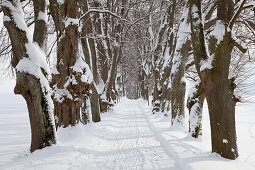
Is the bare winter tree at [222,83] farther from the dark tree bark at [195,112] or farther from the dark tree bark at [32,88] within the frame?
the dark tree bark at [32,88]

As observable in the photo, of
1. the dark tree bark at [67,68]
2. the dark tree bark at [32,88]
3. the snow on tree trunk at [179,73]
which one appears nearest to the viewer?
the dark tree bark at [32,88]

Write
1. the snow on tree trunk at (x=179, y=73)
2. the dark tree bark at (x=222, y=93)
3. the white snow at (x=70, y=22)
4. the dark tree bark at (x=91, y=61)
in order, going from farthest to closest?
1. the dark tree bark at (x=91, y=61)
2. the snow on tree trunk at (x=179, y=73)
3. the white snow at (x=70, y=22)
4. the dark tree bark at (x=222, y=93)

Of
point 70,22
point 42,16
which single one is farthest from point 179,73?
point 42,16

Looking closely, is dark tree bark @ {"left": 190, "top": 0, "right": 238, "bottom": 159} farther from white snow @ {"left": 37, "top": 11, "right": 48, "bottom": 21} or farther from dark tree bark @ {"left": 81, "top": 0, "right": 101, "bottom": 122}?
dark tree bark @ {"left": 81, "top": 0, "right": 101, "bottom": 122}

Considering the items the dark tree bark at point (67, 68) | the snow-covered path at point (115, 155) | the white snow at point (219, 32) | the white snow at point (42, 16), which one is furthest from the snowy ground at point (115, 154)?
the white snow at point (42, 16)

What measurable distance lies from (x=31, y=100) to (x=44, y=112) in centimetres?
43

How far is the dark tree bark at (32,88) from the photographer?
14.8 ft

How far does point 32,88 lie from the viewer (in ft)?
15.2

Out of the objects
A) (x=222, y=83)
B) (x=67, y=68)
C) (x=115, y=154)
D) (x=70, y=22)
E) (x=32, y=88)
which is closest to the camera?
(x=222, y=83)

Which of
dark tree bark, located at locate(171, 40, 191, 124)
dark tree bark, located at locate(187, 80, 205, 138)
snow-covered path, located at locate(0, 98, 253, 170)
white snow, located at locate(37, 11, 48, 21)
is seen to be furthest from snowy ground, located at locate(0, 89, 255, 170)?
white snow, located at locate(37, 11, 48, 21)

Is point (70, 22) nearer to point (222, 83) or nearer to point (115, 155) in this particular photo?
point (115, 155)

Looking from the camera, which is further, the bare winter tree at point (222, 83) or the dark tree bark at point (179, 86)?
the dark tree bark at point (179, 86)

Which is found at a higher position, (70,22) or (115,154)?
(70,22)

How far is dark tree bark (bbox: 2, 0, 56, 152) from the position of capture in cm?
452
